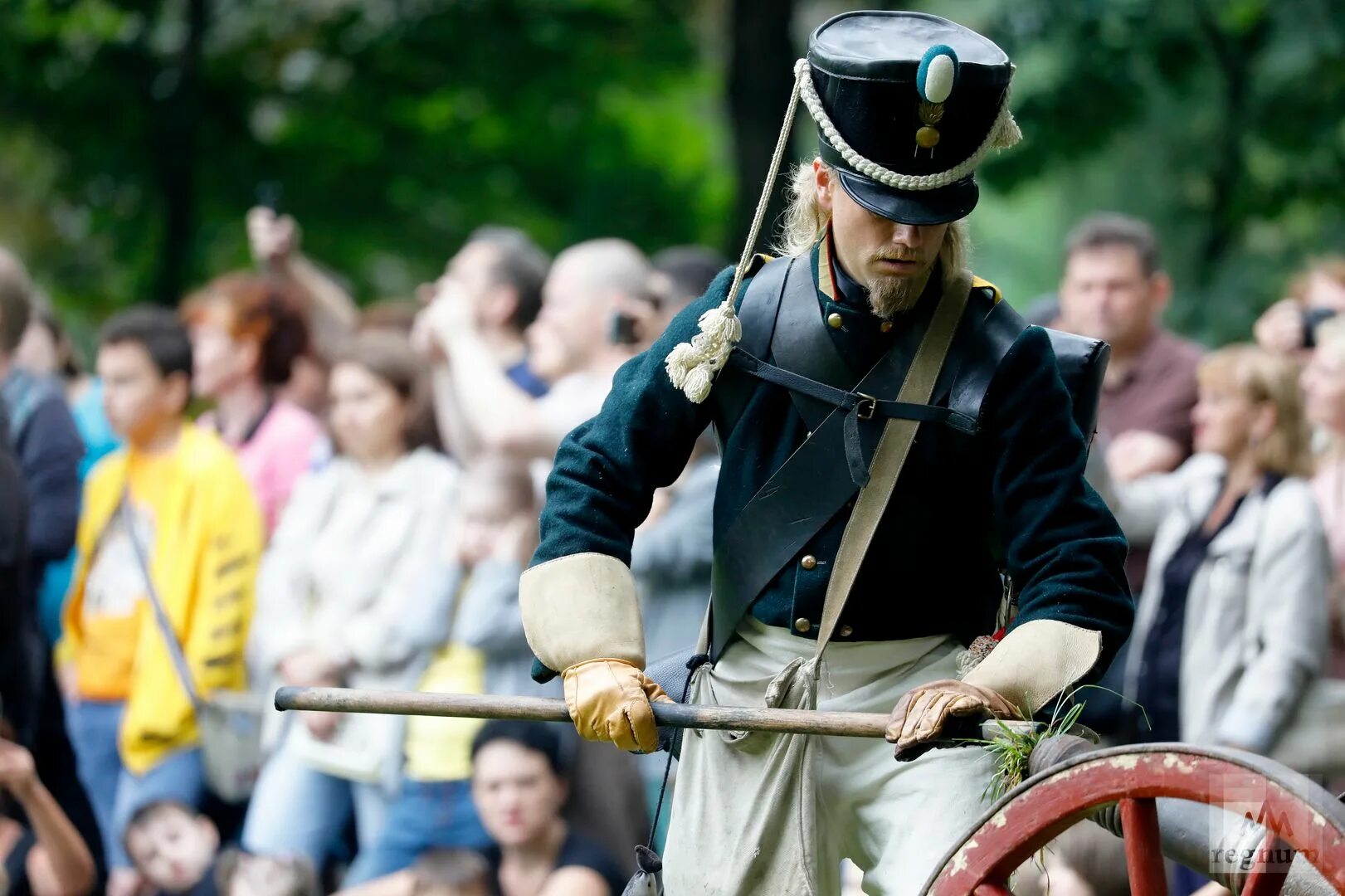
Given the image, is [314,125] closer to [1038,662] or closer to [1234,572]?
[1234,572]

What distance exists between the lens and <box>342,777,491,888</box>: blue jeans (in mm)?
6641

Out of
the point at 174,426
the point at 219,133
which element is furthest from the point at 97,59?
the point at 174,426

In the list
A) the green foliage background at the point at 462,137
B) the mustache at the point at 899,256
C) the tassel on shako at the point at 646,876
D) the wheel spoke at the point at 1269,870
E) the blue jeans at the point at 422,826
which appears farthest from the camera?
the green foliage background at the point at 462,137

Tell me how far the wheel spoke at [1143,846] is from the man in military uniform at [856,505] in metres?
0.45

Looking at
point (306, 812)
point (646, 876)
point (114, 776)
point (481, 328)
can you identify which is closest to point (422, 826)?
point (306, 812)

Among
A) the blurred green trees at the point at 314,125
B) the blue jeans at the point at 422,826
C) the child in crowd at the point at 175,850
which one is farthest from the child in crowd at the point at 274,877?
the blurred green trees at the point at 314,125

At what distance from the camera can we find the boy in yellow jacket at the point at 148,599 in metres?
7.36

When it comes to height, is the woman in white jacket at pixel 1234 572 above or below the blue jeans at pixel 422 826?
above

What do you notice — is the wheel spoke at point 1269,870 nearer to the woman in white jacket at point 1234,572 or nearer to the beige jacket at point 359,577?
the woman in white jacket at point 1234,572

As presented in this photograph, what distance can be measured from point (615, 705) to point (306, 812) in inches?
139

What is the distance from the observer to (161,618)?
741 centimetres

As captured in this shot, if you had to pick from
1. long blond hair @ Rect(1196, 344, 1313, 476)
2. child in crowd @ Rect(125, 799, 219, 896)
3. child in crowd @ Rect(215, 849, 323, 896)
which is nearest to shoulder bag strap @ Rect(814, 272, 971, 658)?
long blond hair @ Rect(1196, 344, 1313, 476)

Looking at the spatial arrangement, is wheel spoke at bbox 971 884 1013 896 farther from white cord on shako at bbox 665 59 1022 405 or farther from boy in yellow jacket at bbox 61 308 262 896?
boy in yellow jacket at bbox 61 308 262 896

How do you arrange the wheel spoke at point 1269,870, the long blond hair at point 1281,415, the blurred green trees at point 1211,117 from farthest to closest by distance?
1. the blurred green trees at point 1211,117
2. the long blond hair at point 1281,415
3. the wheel spoke at point 1269,870
